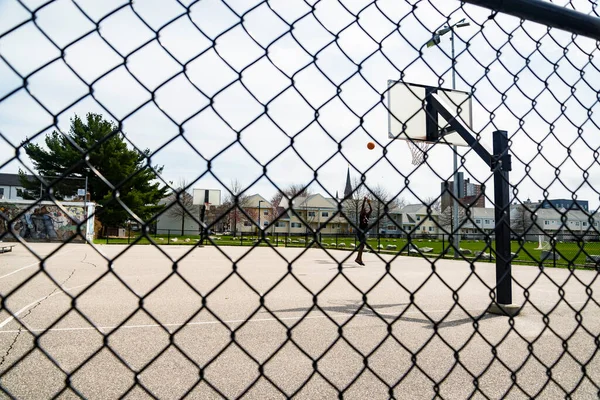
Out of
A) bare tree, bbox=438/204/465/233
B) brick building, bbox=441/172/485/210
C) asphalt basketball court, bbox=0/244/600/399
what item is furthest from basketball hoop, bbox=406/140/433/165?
asphalt basketball court, bbox=0/244/600/399

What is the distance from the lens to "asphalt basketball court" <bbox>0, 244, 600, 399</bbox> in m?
1.72

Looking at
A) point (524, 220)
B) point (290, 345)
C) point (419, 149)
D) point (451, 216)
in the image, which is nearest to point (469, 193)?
point (451, 216)

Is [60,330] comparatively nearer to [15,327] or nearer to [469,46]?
[15,327]

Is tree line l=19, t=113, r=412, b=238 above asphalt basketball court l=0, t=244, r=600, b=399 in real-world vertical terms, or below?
above

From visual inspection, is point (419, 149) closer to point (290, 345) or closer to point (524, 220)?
point (524, 220)

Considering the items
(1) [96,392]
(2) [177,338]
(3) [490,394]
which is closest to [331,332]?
(2) [177,338]

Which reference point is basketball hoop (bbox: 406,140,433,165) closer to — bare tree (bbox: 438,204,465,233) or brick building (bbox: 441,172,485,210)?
brick building (bbox: 441,172,485,210)

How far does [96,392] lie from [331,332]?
236cm

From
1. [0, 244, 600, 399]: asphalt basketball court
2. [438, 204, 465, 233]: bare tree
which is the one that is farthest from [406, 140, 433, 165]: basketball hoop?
[0, 244, 600, 399]: asphalt basketball court

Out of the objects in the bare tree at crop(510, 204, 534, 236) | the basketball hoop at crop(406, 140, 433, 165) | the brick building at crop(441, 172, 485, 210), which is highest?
the basketball hoop at crop(406, 140, 433, 165)

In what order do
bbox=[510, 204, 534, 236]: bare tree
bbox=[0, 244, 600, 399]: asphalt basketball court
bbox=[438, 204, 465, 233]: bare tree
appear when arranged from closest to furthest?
1. bbox=[0, 244, 600, 399]: asphalt basketball court
2. bbox=[510, 204, 534, 236]: bare tree
3. bbox=[438, 204, 465, 233]: bare tree

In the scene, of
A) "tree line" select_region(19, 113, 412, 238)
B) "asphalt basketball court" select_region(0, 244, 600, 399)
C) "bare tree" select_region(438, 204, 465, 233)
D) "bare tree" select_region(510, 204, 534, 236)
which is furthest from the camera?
"bare tree" select_region(438, 204, 465, 233)

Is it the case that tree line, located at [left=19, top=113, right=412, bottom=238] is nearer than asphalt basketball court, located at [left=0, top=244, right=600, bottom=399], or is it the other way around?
tree line, located at [left=19, top=113, right=412, bottom=238]

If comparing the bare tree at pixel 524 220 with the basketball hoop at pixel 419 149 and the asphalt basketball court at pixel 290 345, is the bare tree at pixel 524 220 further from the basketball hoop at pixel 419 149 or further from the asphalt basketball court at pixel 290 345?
the basketball hoop at pixel 419 149
